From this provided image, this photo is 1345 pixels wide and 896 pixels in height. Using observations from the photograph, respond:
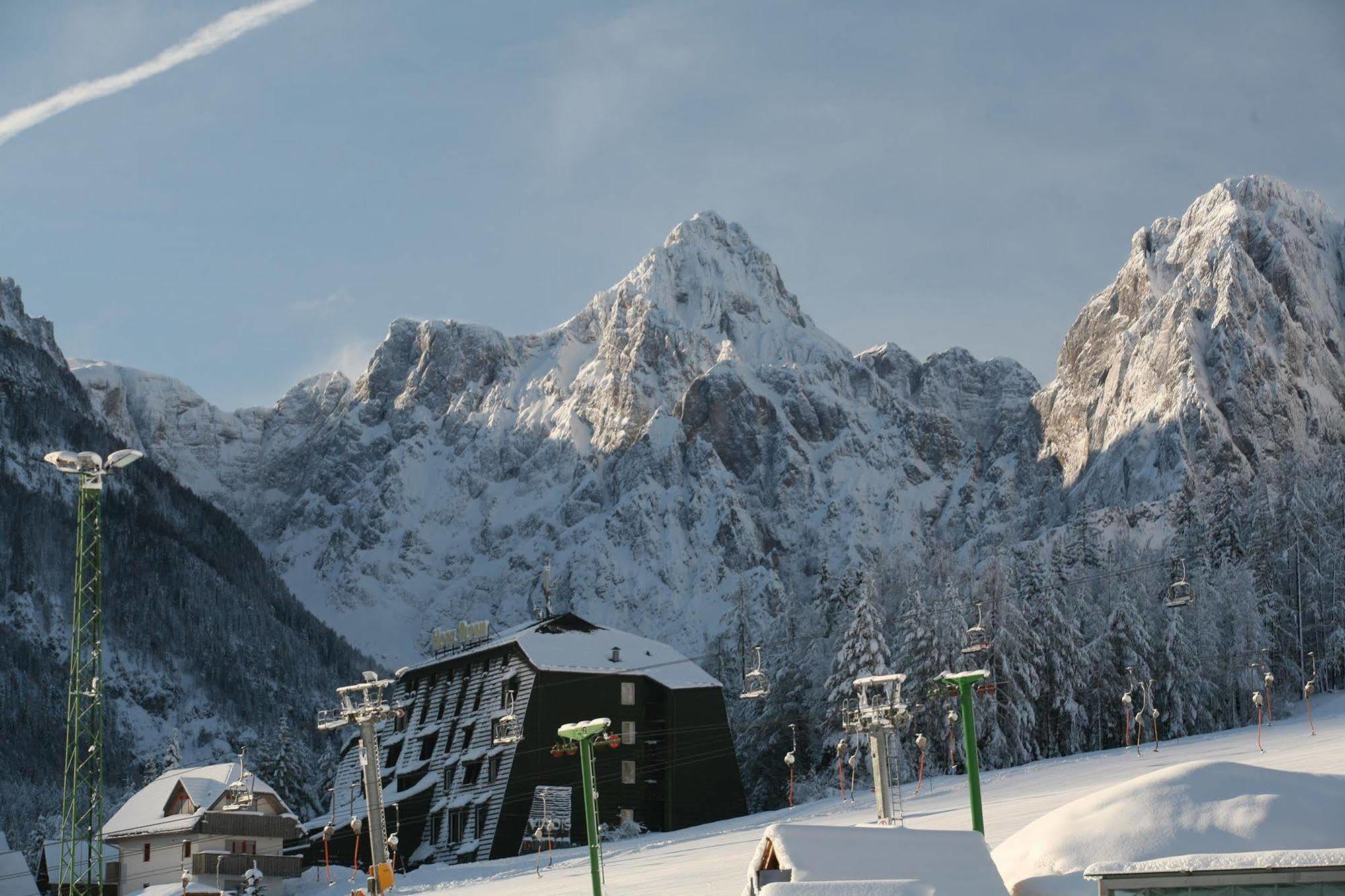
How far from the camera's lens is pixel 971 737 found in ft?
105

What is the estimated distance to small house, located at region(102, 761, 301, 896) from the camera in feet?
247

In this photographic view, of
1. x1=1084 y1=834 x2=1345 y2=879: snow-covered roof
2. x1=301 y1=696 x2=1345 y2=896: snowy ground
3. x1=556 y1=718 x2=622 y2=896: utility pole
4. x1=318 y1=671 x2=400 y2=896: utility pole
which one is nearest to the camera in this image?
x1=1084 y1=834 x2=1345 y2=879: snow-covered roof

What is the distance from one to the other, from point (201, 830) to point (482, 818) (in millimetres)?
13894

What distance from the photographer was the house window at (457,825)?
7812 centimetres

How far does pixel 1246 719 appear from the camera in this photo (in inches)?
3391

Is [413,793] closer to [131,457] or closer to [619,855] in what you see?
[619,855]

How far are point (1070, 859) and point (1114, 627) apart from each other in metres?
57.7

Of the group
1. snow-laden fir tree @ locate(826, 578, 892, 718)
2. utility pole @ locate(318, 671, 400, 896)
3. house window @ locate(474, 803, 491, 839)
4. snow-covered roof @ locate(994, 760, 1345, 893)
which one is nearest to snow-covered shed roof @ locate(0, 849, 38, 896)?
house window @ locate(474, 803, 491, 839)

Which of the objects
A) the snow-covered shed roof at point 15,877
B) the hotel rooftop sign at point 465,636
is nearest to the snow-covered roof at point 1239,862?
the hotel rooftop sign at point 465,636

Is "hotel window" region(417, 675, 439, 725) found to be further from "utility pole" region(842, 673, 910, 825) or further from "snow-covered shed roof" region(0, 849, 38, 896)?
"utility pole" region(842, 673, 910, 825)

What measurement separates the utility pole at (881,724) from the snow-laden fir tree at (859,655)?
3054cm

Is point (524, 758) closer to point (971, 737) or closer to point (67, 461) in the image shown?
point (67, 461)

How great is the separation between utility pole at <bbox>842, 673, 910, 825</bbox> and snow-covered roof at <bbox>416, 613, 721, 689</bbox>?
32.4 meters

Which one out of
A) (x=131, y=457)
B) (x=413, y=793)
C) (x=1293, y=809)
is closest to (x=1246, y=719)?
(x=413, y=793)
